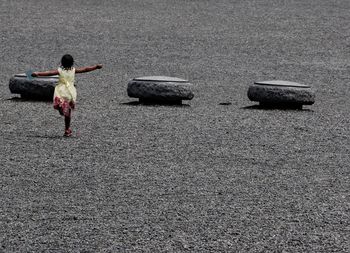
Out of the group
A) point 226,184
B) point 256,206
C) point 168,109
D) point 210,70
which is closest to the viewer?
point 256,206

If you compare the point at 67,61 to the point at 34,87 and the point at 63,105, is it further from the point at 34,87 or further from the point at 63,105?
the point at 34,87

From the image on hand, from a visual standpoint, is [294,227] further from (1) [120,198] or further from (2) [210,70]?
(2) [210,70]

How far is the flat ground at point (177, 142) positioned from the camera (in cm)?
908

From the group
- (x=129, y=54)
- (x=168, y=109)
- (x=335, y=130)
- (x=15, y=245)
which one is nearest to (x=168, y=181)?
(x=15, y=245)

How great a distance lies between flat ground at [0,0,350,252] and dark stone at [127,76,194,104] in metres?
0.30

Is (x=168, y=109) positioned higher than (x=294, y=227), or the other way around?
(x=294, y=227)

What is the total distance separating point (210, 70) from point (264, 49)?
314cm

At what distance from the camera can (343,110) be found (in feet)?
61.4

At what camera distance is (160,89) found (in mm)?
18219

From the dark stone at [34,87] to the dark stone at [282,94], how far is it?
3781 millimetres

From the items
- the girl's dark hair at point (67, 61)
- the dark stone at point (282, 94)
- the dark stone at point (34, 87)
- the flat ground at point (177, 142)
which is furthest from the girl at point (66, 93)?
the dark stone at point (282, 94)

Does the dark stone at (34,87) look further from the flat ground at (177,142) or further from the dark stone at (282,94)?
the dark stone at (282,94)

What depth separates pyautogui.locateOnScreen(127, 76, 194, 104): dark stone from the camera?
1823 cm

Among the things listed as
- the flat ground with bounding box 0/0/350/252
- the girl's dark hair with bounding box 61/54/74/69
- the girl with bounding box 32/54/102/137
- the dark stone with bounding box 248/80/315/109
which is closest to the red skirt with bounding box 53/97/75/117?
the girl with bounding box 32/54/102/137
